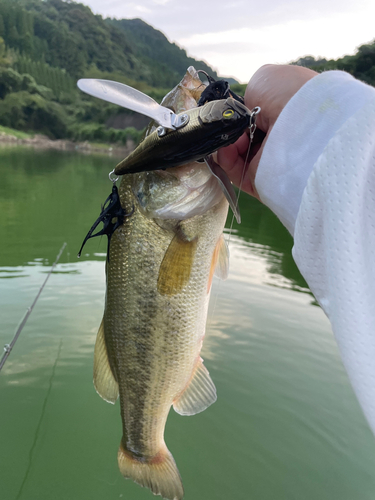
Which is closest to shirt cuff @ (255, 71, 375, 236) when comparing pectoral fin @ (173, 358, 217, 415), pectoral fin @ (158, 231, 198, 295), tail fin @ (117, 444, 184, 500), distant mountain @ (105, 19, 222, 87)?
pectoral fin @ (158, 231, 198, 295)

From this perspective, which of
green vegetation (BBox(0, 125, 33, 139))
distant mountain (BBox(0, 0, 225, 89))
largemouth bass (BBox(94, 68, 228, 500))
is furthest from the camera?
distant mountain (BBox(0, 0, 225, 89))

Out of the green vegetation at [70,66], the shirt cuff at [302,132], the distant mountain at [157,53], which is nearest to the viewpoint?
the shirt cuff at [302,132]

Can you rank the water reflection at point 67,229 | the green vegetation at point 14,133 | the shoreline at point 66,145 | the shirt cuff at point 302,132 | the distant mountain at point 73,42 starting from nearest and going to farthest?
1. the shirt cuff at point 302,132
2. the water reflection at point 67,229
3. the shoreline at point 66,145
4. the green vegetation at point 14,133
5. the distant mountain at point 73,42

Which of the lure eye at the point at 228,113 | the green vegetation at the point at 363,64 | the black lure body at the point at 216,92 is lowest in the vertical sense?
the lure eye at the point at 228,113

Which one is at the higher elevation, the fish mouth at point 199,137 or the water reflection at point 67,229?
the fish mouth at point 199,137

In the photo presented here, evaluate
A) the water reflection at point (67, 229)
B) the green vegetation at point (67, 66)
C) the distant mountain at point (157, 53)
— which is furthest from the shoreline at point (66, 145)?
the distant mountain at point (157, 53)

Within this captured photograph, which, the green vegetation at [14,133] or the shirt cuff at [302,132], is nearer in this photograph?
the shirt cuff at [302,132]

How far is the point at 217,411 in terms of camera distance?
3762 millimetres

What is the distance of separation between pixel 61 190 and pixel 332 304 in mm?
18094

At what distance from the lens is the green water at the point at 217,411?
10.1ft

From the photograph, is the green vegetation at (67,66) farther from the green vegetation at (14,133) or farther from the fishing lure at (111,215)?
the fishing lure at (111,215)

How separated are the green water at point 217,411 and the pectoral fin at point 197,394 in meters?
1.43

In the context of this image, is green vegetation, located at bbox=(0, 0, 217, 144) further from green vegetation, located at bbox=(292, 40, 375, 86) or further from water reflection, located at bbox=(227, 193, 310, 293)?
water reflection, located at bbox=(227, 193, 310, 293)

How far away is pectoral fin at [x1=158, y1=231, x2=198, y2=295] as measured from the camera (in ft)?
5.48
